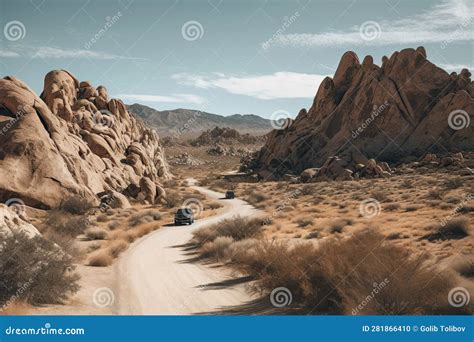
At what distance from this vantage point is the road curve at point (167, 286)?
11867mm

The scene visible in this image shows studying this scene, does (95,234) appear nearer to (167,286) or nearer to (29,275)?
(167,286)

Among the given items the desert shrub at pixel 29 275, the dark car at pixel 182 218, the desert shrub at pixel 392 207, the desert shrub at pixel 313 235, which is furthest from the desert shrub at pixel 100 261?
the desert shrub at pixel 392 207

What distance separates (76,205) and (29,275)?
23172 millimetres

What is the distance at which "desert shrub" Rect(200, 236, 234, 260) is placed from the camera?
1932 centimetres

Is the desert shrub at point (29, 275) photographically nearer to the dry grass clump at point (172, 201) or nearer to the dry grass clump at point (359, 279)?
the dry grass clump at point (359, 279)

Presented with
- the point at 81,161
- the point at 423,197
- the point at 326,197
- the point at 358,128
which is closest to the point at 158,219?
the point at 81,161

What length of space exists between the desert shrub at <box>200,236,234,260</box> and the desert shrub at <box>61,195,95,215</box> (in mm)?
16859

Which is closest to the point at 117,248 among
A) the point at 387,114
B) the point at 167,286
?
the point at 167,286

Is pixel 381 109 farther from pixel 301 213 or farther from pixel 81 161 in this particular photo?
pixel 81 161

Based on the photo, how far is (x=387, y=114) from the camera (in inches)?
2739

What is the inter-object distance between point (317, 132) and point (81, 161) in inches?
1987

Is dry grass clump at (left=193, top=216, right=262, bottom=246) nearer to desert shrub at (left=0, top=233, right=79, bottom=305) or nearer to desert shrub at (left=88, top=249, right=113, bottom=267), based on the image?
desert shrub at (left=88, top=249, right=113, bottom=267)

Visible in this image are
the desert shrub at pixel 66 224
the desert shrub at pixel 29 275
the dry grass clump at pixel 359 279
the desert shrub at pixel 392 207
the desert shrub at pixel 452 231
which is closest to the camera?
the dry grass clump at pixel 359 279

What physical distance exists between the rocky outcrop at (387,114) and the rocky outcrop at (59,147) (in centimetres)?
3284
